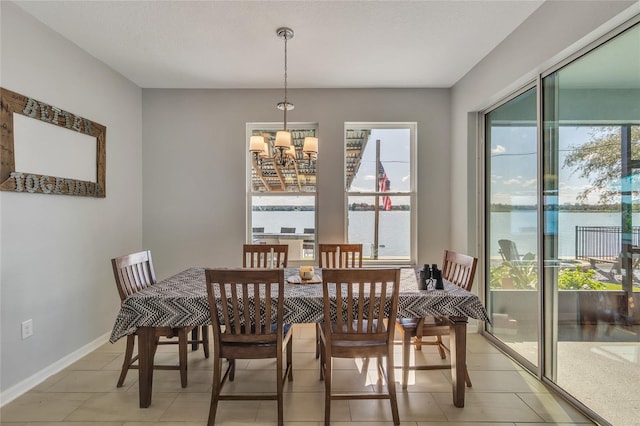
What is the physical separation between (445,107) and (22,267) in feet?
13.7

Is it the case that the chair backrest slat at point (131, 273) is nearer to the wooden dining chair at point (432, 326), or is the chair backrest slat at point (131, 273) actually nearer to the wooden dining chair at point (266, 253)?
the wooden dining chair at point (266, 253)

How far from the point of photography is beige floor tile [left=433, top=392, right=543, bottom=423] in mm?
1946

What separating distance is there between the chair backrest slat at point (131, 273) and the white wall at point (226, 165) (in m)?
1.15

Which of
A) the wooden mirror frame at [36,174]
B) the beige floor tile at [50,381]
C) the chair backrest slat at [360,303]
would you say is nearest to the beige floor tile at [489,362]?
the chair backrest slat at [360,303]

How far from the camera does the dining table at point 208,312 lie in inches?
75.8

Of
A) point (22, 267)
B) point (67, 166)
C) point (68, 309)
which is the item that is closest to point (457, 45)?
point (67, 166)

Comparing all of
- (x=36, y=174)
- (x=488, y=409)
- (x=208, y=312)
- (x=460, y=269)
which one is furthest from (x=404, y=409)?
(x=36, y=174)

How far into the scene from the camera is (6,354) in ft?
6.95

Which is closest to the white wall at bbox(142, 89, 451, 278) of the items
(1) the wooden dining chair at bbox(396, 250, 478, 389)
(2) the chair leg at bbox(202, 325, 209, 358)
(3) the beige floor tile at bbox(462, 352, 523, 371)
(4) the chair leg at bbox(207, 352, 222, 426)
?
(2) the chair leg at bbox(202, 325, 209, 358)

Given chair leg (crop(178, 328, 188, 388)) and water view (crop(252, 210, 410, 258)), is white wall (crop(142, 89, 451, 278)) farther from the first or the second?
chair leg (crop(178, 328, 188, 388))

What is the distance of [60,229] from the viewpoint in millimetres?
2564

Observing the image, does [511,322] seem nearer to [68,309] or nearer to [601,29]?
[601,29]

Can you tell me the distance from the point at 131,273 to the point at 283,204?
6.00ft

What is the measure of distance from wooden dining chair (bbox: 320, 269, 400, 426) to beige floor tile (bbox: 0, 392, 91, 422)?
170 centimetres
